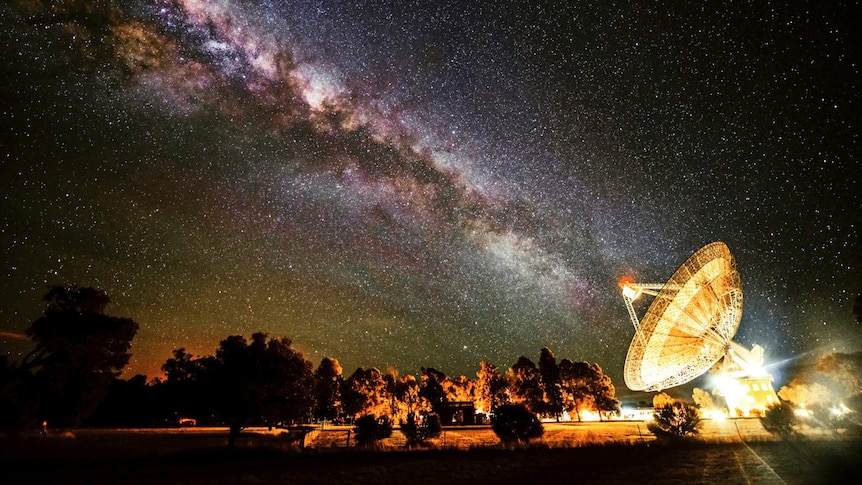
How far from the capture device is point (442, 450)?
21.9 meters

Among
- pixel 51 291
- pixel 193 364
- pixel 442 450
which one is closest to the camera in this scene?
pixel 442 450

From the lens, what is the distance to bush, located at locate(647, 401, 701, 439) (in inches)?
992

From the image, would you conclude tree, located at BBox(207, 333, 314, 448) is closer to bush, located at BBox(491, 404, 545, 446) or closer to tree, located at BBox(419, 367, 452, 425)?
bush, located at BBox(491, 404, 545, 446)

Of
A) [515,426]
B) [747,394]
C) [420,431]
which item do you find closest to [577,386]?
[747,394]

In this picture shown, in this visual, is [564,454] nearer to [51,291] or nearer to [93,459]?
[93,459]

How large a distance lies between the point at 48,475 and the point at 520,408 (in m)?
21.0

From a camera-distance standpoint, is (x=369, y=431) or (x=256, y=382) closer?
(x=369, y=431)

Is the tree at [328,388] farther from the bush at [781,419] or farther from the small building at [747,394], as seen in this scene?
the bush at [781,419]

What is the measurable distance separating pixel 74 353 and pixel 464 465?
111 ft

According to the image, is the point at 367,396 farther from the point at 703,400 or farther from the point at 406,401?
the point at 703,400

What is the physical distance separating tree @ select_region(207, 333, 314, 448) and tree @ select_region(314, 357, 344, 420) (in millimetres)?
42735

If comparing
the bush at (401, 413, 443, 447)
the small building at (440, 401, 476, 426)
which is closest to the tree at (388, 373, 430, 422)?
the small building at (440, 401, 476, 426)

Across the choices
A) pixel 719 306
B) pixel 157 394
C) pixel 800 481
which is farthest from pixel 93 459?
pixel 157 394

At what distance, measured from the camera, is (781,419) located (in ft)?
76.5
